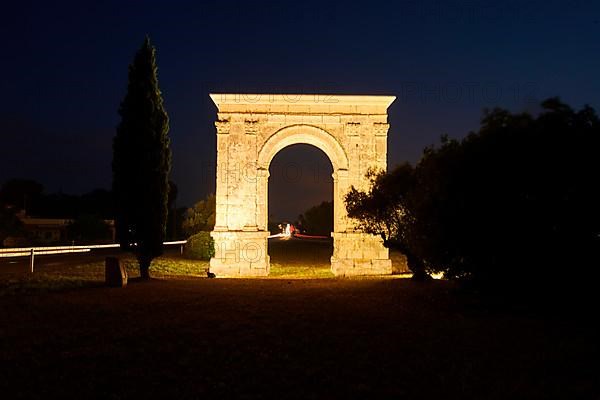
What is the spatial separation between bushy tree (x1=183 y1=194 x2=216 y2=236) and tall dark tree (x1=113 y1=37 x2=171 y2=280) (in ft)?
42.5

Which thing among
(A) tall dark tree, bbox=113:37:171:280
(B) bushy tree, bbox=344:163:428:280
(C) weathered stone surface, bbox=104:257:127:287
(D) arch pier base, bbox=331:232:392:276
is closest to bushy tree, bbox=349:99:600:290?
(B) bushy tree, bbox=344:163:428:280

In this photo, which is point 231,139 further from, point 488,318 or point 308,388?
point 308,388

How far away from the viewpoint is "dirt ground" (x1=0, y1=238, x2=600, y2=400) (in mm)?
5070

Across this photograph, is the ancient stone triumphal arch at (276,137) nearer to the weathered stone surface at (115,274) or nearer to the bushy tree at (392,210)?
the bushy tree at (392,210)

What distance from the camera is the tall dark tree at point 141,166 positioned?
1514 cm

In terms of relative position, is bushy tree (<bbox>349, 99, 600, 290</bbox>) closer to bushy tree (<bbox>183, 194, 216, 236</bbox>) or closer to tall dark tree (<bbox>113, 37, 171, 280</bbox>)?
tall dark tree (<bbox>113, 37, 171, 280</bbox>)

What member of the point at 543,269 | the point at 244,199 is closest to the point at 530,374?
the point at 543,269

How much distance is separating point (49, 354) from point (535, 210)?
8.55 m

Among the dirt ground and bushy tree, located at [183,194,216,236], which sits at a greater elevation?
bushy tree, located at [183,194,216,236]

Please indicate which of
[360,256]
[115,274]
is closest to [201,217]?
[360,256]

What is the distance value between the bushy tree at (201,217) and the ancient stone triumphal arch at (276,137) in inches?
324

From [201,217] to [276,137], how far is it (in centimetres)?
1015

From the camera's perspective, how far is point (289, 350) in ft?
20.9

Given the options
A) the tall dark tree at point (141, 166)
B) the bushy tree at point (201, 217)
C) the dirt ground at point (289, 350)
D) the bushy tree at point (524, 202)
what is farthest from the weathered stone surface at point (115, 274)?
the bushy tree at point (201, 217)
